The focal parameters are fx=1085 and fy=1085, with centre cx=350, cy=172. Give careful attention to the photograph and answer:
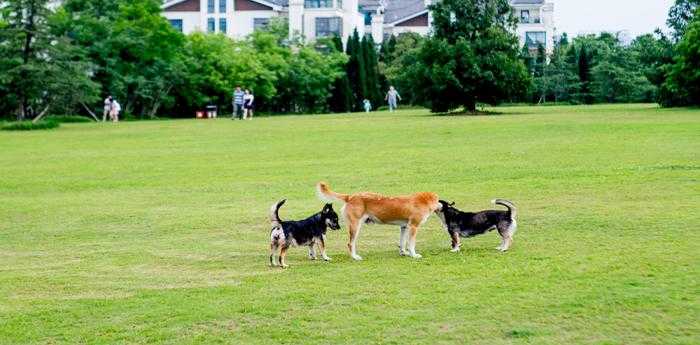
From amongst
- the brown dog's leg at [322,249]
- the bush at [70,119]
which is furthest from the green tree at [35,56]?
the brown dog's leg at [322,249]

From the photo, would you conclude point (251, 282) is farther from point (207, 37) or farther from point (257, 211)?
point (207, 37)

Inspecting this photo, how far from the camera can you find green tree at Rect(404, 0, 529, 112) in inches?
1934

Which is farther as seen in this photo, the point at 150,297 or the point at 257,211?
the point at 257,211

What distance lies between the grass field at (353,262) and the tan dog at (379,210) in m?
0.39

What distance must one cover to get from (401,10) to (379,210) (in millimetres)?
95730

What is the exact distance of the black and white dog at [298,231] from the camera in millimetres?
11375

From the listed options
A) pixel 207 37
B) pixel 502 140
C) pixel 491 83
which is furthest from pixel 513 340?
pixel 207 37

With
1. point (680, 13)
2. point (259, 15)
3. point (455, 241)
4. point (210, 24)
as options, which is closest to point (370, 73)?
point (259, 15)

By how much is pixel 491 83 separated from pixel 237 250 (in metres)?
37.8

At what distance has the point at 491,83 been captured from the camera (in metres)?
49.5

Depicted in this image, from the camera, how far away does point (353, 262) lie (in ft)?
38.3

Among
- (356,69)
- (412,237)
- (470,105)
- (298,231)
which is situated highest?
(356,69)

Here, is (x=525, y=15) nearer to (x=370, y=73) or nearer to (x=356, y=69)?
(x=370, y=73)

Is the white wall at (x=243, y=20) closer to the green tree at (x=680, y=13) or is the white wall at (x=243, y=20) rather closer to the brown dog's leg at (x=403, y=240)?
the green tree at (x=680, y=13)
